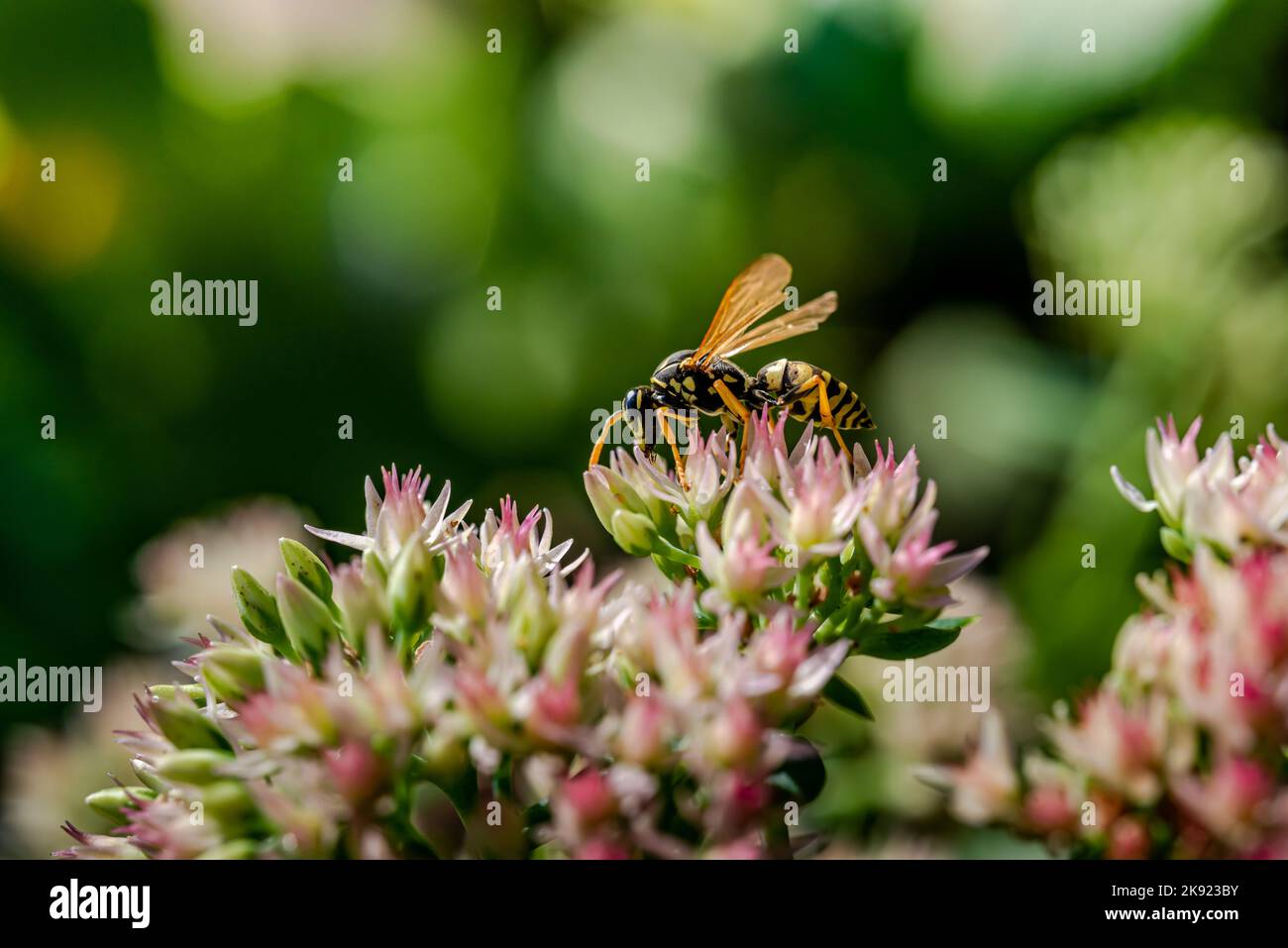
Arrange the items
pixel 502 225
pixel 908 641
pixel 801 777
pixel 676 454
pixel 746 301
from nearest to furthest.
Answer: pixel 801 777, pixel 908 641, pixel 676 454, pixel 746 301, pixel 502 225

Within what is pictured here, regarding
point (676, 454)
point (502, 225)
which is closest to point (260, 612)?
point (676, 454)

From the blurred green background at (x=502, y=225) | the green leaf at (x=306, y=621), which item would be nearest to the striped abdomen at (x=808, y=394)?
the green leaf at (x=306, y=621)

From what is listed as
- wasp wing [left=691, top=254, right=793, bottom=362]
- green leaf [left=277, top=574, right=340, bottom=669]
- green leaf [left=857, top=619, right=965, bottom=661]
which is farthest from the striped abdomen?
green leaf [left=277, top=574, right=340, bottom=669]

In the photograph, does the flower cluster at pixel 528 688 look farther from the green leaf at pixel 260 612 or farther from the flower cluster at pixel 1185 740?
the flower cluster at pixel 1185 740

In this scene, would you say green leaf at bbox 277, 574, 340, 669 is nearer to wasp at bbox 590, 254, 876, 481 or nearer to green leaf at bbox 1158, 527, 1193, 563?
wasp at bbox 590, 254, 876, 481

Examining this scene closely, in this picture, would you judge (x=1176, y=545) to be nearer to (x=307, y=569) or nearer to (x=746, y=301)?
(x=746, y=301)
